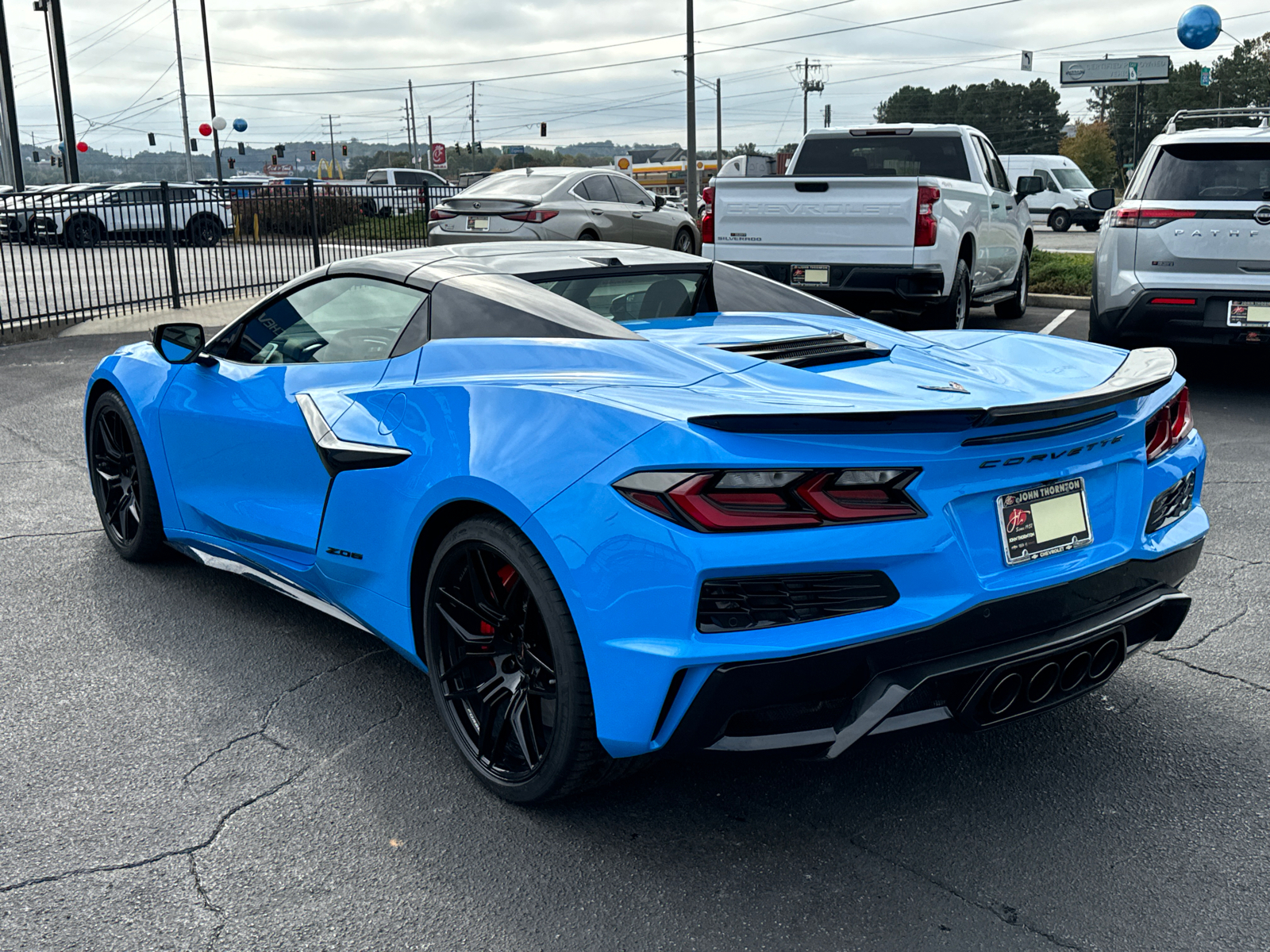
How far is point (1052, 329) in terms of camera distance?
1179 centimetres

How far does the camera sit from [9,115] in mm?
19641

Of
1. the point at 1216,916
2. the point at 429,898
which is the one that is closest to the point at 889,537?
the point at 1216,916

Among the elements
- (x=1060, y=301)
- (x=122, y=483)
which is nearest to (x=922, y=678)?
(x=122, y=483)

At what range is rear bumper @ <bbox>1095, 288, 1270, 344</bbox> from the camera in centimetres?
788

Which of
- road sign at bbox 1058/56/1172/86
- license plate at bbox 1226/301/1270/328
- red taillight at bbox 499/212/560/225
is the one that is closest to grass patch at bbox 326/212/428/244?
red taillight at bbox 499/212/560/225

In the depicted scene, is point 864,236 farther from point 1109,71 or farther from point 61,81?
point 1109,71

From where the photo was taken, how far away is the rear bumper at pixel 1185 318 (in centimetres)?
788

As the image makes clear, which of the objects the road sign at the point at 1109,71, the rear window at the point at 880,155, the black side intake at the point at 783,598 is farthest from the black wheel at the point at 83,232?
the road sign at the point at 1109,71

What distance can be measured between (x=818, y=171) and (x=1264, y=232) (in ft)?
16.5

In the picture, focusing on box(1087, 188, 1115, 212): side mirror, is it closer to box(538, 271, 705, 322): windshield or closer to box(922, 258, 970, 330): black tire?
box(922, 258, 970, 330): black tire

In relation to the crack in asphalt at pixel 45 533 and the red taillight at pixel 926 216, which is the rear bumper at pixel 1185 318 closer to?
the red taillight at pixel 926 216

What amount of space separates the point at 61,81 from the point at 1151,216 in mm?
19079

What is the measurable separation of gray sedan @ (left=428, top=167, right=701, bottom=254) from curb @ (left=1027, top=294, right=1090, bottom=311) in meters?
4.30

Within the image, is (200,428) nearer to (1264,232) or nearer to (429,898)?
(429,898)
